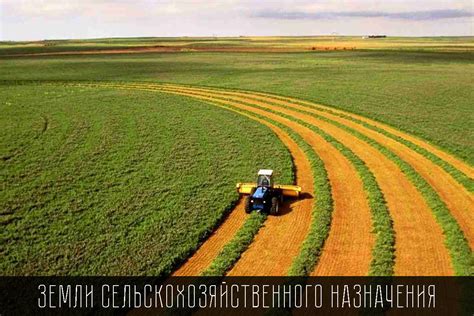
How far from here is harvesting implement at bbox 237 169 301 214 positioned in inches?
885

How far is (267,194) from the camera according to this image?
2272 cm

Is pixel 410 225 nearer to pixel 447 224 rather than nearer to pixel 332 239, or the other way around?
pixel 447 224

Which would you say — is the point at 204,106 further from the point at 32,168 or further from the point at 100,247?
the point at 100,247

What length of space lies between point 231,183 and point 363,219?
907cm

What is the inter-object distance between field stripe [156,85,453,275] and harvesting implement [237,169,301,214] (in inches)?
233

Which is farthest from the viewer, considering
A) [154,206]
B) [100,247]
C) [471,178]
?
[471,178]

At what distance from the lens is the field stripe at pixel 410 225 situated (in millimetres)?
17555

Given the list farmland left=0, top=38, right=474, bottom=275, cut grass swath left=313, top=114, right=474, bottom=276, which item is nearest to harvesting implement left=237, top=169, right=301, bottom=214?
farmland left=0, top=38, right=474, bottom=275

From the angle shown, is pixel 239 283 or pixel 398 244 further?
pixel 398 244

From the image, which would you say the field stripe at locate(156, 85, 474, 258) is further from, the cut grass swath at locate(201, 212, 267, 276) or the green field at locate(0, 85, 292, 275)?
the cut grass swath at locate(201, 212, 267, 276)

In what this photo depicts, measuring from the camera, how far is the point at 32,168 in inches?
1146

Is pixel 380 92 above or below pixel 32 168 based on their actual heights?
above

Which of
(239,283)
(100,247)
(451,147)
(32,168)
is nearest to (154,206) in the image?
(100,247)

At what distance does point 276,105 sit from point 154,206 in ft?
105
